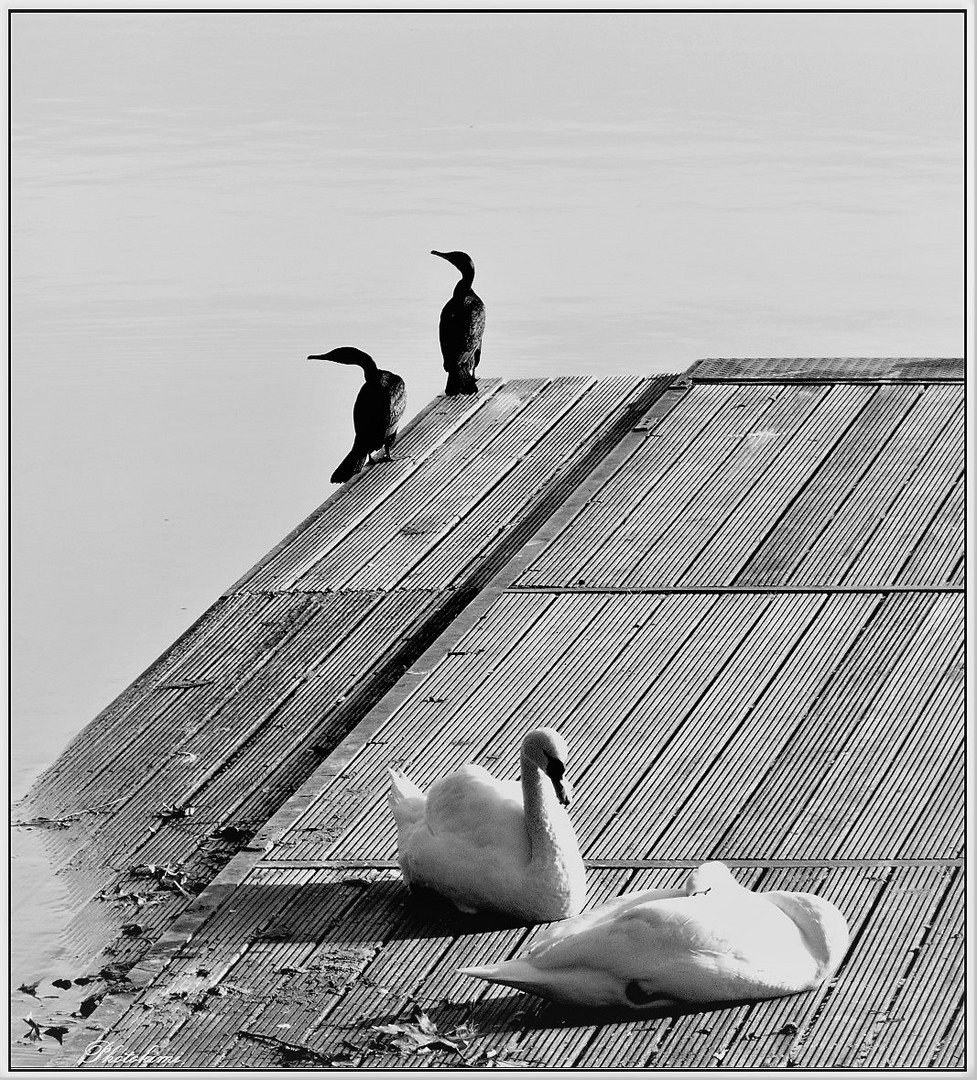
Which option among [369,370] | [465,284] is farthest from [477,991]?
[465,284]

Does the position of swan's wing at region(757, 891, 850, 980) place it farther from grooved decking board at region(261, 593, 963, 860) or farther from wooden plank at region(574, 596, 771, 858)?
wooden plank at region(574, 596, 771, 858)

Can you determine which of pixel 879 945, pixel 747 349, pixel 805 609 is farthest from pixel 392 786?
pixel 747 349

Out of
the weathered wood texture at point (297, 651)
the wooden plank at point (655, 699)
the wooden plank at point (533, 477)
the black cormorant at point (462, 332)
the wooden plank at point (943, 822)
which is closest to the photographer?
the wooden plank at point (943, 822)

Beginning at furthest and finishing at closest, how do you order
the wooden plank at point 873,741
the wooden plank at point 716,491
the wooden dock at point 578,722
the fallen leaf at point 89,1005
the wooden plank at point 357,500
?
the wooden plank at point 357,500, the wooden plank at point 716,491, the fallen leaf at point 89,1005, the wooden plank at point 873,741, the wooden dock at point 578,722

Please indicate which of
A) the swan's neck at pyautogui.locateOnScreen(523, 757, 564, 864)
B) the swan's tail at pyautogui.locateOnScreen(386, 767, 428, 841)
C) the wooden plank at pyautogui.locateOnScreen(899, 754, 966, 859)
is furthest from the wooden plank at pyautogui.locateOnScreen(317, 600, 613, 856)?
the wooden plank at pyautogui.locateOnScreen(899, 754, 966, 859)

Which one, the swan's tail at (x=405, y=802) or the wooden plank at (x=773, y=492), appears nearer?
the swan's tail at (x=405, y=802)

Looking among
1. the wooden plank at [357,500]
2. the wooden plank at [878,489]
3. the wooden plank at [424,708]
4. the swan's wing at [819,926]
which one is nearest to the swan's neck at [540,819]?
the swan's wing at [819,926]

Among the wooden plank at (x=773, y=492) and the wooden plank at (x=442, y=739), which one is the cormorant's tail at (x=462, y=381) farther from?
the wooden plank at (x=442, y=739)

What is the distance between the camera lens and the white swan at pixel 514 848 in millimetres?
5172

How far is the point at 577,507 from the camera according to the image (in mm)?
8305

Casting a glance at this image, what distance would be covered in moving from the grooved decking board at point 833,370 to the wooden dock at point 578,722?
0.09 ft

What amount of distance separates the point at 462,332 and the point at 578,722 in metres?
4.30

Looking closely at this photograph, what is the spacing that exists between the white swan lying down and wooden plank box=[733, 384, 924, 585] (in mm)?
2662

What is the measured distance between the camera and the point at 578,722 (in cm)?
636
